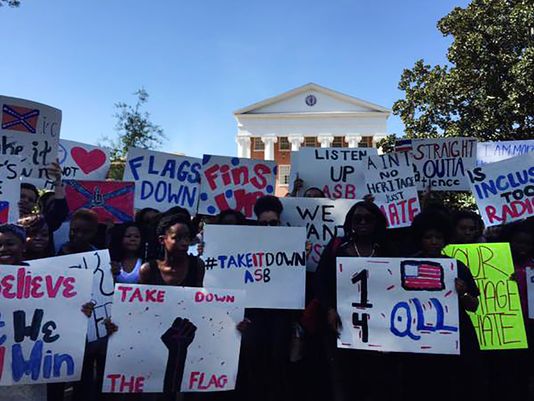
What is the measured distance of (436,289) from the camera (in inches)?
140

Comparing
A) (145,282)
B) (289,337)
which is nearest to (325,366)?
(289,337)

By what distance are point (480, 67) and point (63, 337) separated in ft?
53.1

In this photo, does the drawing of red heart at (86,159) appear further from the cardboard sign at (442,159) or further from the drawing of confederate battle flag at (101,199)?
the cardboard sign at (442,159)

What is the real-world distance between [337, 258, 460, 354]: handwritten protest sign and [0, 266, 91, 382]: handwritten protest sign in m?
1.97

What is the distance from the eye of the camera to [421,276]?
3592 millimetres

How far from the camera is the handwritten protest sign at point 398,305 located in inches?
139

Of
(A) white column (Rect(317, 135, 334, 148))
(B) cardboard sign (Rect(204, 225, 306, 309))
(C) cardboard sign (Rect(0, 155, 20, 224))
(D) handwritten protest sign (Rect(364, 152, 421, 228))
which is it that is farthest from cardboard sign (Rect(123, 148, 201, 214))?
(A) white column (Rect(317, 135, 334, 148))

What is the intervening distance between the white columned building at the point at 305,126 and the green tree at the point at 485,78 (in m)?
41.3

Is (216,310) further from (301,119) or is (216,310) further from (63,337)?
A: (301,119)

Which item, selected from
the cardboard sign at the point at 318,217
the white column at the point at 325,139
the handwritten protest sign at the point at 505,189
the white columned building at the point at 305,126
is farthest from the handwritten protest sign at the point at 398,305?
the white column at the point at 325,139

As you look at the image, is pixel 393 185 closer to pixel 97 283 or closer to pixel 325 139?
pixel 97 283

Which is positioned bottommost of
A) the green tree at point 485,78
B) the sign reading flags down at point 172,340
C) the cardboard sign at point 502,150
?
the sign reading flags down at point 172,340

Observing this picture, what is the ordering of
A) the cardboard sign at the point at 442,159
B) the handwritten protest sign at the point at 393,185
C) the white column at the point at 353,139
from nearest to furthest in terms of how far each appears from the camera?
the handwritten protest sign at the point at 393,185 < the cardboard sign at the point at 442,159 < the white column at the point at 353,139

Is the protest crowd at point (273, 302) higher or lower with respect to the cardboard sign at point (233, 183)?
lower
